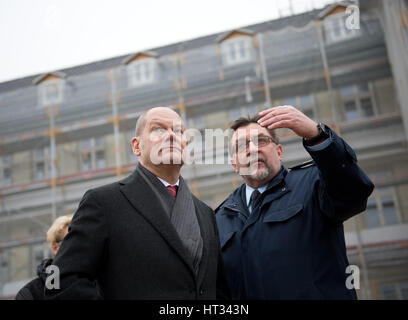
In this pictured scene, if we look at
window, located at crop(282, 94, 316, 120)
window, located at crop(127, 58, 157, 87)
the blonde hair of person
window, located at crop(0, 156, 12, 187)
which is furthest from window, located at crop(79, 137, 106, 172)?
the blonde hair of person

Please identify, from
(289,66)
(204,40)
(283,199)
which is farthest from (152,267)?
(204,40)

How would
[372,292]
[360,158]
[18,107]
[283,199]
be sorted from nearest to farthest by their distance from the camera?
[283,199]
[372,292]
[360,158]
[18,107]

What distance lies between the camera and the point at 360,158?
4906 millimetres

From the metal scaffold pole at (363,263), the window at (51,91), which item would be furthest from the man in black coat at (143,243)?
the window at (51,91)

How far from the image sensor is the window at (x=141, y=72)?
5.42m

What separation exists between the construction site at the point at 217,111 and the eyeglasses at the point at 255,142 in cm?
358

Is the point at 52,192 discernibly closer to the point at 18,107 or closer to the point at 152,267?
the point at 18,107

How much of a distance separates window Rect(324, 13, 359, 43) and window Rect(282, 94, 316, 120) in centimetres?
73

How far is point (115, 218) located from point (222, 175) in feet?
14.4

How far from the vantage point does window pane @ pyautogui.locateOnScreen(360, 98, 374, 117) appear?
18.2 feet

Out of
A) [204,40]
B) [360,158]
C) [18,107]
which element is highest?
[204,40]

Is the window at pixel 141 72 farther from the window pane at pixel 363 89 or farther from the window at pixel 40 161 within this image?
the window pane at pixel 363 89

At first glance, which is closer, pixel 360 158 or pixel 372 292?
pixel 372 292

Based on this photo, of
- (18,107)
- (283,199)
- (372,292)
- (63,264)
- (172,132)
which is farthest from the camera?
(18,107)
